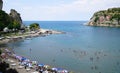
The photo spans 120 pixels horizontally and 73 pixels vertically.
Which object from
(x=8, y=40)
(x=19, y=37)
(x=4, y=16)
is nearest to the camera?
(x=8, y=40)

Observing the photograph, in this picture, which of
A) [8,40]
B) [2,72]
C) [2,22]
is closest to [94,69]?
[2,72]

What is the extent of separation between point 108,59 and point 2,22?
284ft

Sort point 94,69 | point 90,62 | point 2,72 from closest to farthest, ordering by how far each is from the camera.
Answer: point 2,72
point 94,69
point 90,62

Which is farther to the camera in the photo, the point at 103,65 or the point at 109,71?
the point at 103,65

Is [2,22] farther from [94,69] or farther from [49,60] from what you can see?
[94,69]

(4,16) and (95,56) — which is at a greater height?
(4,16)

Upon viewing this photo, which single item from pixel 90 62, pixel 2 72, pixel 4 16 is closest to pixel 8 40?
pixel 4 16

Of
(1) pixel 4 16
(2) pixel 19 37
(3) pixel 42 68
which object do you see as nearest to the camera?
(3) pixel 42 68

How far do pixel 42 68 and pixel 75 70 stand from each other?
30.7 ft

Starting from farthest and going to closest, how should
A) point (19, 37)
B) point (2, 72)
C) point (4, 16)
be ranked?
point (4, 16)
point (19, 37)
point (2, 72)

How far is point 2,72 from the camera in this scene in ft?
118

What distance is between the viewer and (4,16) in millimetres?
158750

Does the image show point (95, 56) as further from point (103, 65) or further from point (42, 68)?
point (42, 68)

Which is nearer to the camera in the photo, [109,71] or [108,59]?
[109,71]
